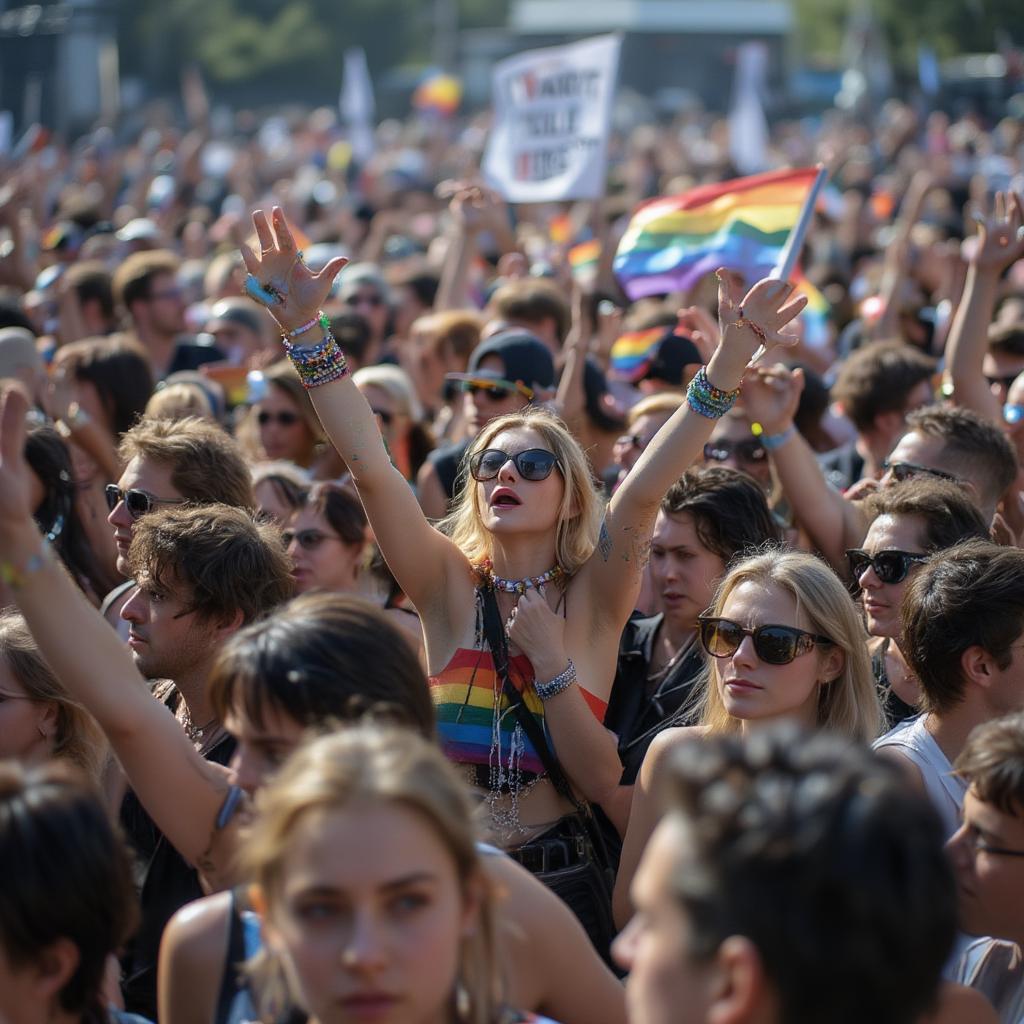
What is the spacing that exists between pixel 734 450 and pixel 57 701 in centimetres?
300

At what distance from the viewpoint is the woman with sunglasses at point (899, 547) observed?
14.4 feet

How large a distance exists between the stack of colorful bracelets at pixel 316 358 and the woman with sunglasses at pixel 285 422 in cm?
288

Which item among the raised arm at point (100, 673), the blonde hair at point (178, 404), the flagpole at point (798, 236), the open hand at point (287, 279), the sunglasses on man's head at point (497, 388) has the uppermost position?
the open hand at point (287, 279)

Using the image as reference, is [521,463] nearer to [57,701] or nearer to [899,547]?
[899,547]

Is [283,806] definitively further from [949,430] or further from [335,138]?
[335,138]

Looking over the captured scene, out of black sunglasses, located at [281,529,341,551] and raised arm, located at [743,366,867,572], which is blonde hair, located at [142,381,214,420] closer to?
black sunglasses, located at [281,529,341,551]

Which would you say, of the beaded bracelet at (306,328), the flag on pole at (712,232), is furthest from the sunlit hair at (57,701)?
the flag on pole at (712,232)

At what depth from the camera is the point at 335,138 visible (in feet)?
101

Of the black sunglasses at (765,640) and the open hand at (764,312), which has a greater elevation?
the open hand at (764,312)

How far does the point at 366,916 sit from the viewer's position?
2.22 meters

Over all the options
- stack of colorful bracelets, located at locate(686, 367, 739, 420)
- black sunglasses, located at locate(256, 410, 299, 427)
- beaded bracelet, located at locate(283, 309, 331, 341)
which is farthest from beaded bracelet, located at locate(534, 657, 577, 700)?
black sunglasses, located at locate(256, 410, 299, 427)

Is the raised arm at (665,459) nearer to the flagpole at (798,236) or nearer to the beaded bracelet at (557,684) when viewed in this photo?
the beaded bracelet at (557,684)

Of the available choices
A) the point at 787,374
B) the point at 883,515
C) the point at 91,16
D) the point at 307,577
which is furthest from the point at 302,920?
the point at 91,16

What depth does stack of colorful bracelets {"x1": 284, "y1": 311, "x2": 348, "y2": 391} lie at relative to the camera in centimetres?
395
